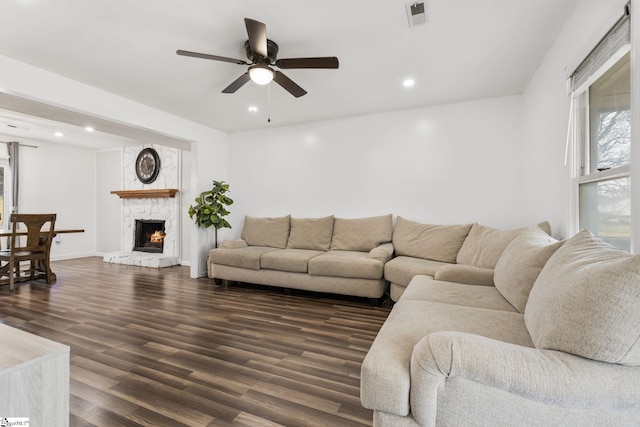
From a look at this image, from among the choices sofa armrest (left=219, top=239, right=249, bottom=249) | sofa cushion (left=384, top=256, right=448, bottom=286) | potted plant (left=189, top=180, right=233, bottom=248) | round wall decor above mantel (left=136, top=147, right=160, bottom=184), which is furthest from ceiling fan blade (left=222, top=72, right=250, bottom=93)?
round wall decor above mantel (left=136, top=147, right=160, bottom=184)

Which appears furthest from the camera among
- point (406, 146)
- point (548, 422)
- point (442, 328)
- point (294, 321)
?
point (406, 146)

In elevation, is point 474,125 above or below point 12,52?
below

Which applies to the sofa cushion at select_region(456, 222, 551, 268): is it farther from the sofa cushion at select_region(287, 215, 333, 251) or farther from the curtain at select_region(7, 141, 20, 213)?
the curtain at select_region(7, 141, 20, 213)

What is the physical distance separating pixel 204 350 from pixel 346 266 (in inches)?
66.9

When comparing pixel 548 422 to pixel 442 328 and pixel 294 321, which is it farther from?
pixel 294 321

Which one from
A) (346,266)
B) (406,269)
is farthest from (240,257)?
(406,269)

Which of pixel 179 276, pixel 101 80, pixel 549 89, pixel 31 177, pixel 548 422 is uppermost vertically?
pixel 101 80

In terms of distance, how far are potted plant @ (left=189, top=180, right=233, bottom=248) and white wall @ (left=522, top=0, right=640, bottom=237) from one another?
403cm

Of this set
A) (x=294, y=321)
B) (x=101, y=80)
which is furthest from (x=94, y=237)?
Result: (x=294, y=321)

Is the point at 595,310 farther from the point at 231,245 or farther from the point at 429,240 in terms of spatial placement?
the point at 231,245

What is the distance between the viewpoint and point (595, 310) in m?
0.88

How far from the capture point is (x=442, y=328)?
1358 millimetres

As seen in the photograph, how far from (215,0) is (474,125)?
3.25m

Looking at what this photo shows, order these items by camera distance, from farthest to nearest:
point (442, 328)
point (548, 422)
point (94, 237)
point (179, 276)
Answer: point (94, 237) → point (179, 276) → point (442, 328) → point (548, 422)
